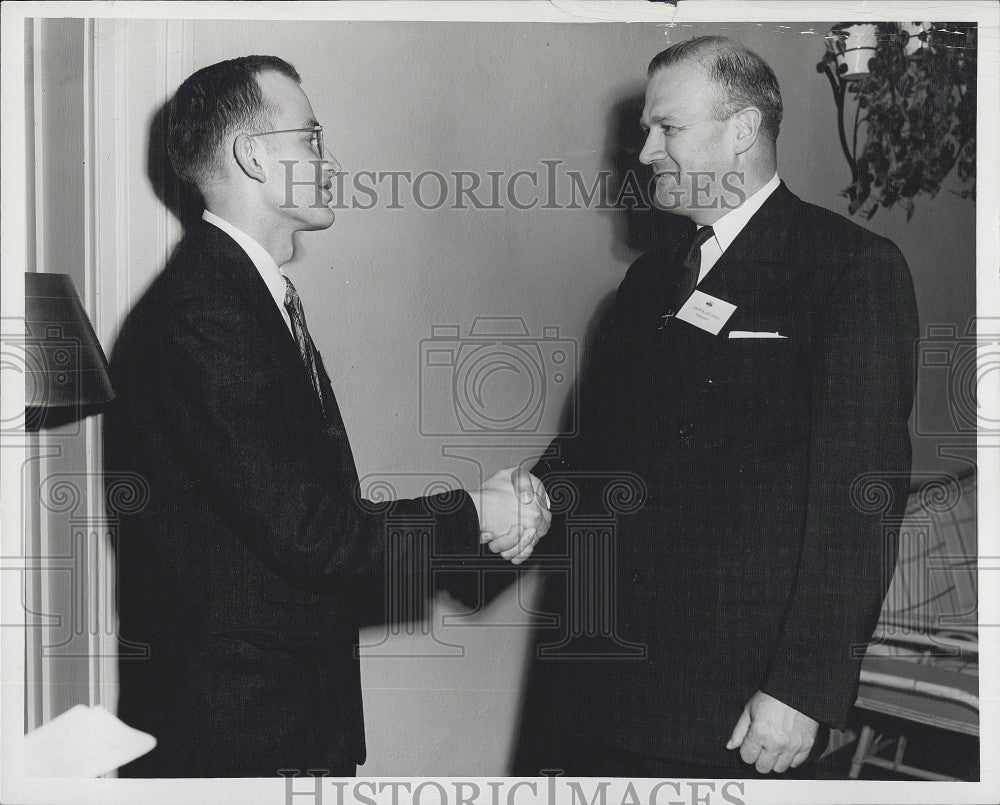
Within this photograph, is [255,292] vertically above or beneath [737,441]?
above

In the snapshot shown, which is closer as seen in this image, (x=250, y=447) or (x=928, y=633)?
(x=250, y=447)

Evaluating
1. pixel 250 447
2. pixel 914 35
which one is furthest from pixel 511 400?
pixel 914 35

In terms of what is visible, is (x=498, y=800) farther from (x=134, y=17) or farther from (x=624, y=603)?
(x=134, y=17)

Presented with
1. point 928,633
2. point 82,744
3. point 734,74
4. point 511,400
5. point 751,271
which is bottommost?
point 82,744

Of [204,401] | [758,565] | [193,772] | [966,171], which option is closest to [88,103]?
[204,401]

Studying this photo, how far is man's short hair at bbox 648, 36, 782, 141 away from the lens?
167 cm

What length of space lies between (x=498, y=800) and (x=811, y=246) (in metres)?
1.16

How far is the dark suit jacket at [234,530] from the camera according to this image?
161 centimetres

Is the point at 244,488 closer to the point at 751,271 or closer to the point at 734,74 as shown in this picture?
the point at 751,271

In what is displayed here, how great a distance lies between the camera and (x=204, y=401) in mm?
1603

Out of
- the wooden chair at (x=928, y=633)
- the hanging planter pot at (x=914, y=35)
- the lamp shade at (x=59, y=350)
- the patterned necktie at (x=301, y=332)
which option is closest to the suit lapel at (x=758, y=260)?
the hanging planter pot at (x=914, y=35)

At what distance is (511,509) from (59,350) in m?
0.87

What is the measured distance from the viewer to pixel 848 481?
5.34 feet

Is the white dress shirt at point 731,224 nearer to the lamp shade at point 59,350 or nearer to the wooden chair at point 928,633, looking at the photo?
the wooden chair at point 928,633
